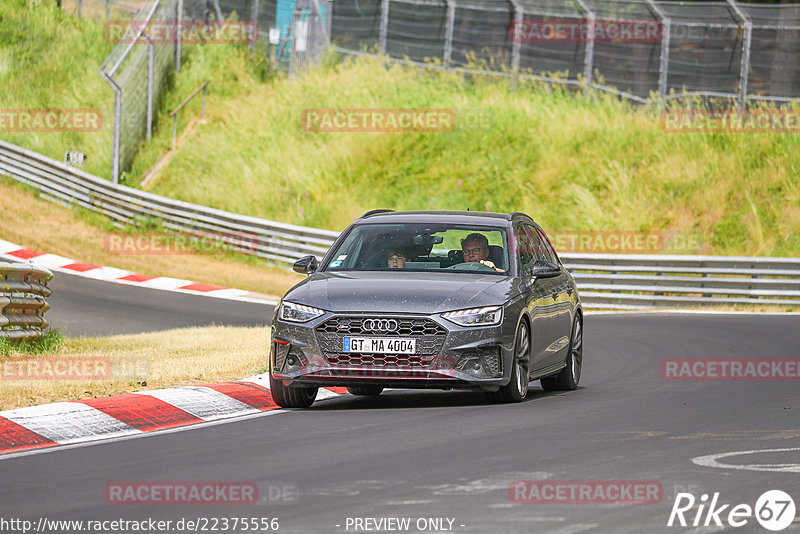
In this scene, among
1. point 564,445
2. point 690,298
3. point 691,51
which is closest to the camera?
point 564,445

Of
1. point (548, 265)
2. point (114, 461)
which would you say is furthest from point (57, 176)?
point (114, 461)

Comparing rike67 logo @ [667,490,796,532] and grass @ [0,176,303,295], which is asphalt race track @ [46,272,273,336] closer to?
grass @ [0,176,303,295]

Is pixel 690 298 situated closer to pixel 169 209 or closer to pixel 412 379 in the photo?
pixel 169 209

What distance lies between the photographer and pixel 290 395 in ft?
36.3

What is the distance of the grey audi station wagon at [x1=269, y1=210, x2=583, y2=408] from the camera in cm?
1057

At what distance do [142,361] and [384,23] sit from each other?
25.1 m

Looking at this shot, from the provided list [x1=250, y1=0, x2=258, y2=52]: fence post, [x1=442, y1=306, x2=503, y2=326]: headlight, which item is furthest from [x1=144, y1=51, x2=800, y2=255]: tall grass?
[x1=442, y1=306, x2=503, y2=326]: headlight

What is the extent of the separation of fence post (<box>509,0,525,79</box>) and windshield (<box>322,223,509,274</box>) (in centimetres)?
2342

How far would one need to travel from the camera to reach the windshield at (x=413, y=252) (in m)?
11.8

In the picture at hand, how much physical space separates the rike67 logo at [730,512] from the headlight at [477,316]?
152 inches

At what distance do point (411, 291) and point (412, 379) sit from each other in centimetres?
71

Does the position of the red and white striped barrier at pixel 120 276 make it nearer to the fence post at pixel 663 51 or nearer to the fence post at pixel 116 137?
the fence post at pixel 116 137

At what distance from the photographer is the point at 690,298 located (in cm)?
2697

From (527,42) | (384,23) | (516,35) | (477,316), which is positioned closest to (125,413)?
(477,316)
